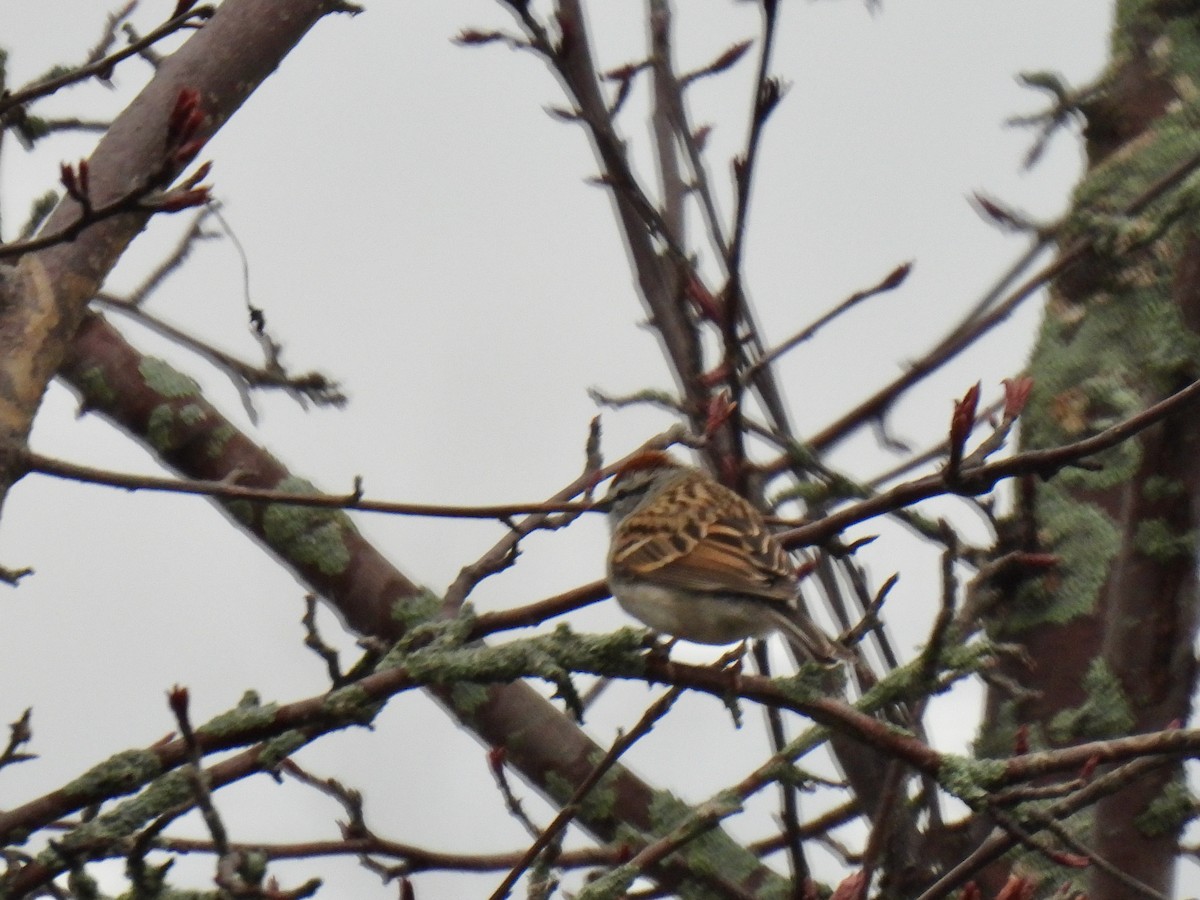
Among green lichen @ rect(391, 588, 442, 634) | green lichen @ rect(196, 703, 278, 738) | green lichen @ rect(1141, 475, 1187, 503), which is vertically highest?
green lichen @ rect(391, 588, 442, 634)

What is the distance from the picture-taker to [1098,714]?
3.79 meters

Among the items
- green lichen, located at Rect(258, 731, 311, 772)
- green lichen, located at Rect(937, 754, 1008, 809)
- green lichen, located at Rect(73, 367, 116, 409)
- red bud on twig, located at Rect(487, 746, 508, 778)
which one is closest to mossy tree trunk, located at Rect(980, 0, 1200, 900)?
green lichen, located at Rect(937, 754, 1008, 809)

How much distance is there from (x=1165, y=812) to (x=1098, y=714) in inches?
11.3

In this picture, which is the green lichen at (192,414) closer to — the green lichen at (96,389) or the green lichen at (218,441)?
the green lichen at (218,441)

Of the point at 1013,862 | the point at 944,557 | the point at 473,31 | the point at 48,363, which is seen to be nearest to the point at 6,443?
the point at 48,363

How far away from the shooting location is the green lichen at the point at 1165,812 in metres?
3.56

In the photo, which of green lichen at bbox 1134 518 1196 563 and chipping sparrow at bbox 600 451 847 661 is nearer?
green lichen at bbox 1134 518 1196 563

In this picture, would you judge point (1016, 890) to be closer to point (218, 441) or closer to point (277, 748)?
point (277, 748)

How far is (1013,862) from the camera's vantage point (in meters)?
4.09

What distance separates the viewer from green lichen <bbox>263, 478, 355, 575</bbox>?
4723 millimetres

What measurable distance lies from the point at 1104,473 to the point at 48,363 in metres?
2.86

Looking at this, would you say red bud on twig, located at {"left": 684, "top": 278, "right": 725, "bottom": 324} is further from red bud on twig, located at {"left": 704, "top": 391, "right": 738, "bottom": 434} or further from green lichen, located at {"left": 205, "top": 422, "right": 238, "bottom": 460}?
green lichen, located at {"left": 205, "top": 422, "right": 238, "bottom": 460}

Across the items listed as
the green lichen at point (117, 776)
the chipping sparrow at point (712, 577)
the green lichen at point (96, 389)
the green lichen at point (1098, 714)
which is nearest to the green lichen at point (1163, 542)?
the green lichen at point (1098, 714)

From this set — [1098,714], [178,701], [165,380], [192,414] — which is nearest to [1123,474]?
[1098,714]
